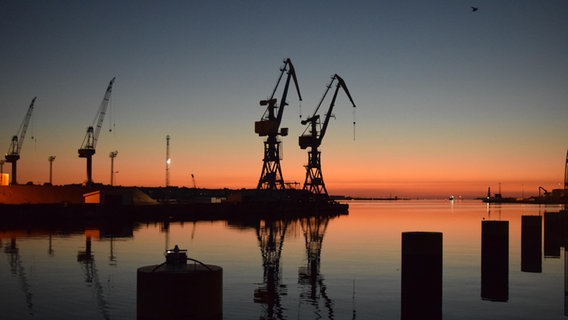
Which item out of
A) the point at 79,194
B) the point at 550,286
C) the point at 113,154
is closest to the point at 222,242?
the point at 550,286

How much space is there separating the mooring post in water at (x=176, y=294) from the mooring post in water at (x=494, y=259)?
1131 cm

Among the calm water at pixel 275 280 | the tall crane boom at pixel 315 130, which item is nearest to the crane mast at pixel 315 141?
the tall crane boom at pixel 315 130

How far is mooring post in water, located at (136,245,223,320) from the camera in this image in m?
10.2

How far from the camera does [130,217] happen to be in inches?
2977

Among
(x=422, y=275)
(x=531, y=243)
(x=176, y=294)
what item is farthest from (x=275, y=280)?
(x=176, y=294)

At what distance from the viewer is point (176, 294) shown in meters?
10.2

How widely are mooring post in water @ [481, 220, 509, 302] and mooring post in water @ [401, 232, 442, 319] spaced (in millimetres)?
7093

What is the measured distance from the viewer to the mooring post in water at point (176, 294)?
10234 millimetres

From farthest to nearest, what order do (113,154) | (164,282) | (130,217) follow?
(113,154) < (130,217) < (164,282)

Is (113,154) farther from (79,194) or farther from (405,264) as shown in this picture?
(405,264)

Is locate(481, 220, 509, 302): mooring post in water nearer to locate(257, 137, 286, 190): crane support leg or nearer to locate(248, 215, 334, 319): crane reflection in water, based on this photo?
locate(248, 215, 334, 319): crane reflection in water

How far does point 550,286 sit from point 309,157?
9897 cm

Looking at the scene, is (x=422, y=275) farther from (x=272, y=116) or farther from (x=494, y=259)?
(x=272, y=116)

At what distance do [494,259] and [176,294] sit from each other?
12924mm
